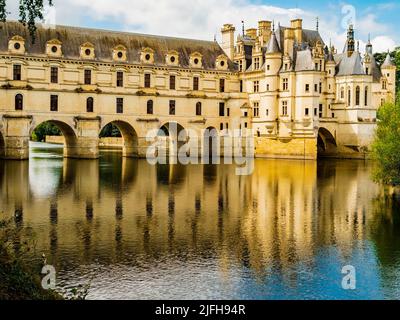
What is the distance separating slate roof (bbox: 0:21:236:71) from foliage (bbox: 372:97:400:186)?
2973 cm

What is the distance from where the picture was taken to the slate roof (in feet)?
169

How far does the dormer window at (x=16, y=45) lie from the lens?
4988 centimetres

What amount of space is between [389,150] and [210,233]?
45.9 ft

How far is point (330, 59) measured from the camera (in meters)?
62.3

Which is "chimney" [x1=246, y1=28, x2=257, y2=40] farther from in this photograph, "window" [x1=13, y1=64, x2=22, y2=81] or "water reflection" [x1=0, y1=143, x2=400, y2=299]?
"water reflection" [x1=0, y1=143, x2=400, y2=299]

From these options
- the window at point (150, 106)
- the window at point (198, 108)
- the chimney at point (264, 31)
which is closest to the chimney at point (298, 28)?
the chimney at point (264, 31)

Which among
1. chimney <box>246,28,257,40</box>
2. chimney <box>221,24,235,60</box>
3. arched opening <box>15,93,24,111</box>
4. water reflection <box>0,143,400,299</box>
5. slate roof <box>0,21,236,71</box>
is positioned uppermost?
chimney <box>246,28,257,40</box>

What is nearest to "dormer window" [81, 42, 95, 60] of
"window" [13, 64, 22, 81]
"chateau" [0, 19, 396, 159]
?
A: "chateau" [0, 19, 396, 159]

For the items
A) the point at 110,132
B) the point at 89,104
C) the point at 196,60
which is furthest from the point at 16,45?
the point at 110,132

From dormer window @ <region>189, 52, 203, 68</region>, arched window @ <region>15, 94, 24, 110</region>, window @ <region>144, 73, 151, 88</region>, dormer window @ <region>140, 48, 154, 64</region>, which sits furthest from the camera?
dormer window @ <region>189, 52, 203, 68</region>

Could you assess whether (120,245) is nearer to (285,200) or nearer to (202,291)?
(202,291)
